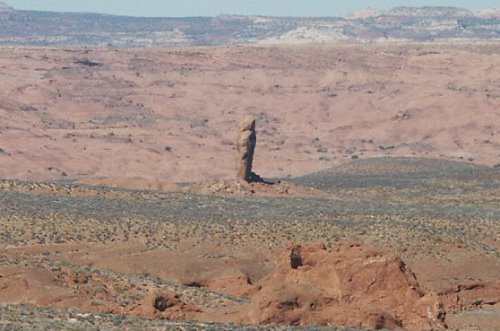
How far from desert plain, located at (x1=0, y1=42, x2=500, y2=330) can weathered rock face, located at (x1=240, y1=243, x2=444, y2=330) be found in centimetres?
4

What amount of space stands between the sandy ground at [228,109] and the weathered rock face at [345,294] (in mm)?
50586

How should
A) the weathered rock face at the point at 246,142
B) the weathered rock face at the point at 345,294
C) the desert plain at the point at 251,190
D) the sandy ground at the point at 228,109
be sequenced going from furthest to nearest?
the sandy ground at the point at 228,109, the weathered rock face at the point at 246,142, the desert plain at the point at 251,190, the weathered rock face at the point at 345,294

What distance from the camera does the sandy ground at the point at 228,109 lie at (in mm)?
88812

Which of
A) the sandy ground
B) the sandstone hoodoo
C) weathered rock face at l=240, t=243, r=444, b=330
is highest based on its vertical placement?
weathered rock face at l=240, t=243, r=444, b=330

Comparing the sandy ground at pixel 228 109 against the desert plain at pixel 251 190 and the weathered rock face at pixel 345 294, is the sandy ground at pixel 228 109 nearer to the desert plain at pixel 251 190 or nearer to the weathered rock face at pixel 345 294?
the desert plain at pixel 251 190

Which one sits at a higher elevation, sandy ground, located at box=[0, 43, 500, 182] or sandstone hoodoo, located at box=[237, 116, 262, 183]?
sandstone hoodoo, located at box=[237, 116, 262, 183]

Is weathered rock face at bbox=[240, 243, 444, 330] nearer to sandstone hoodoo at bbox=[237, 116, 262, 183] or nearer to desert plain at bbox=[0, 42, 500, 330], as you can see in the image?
desert plain at bbox=[0, 42, 500, 330]

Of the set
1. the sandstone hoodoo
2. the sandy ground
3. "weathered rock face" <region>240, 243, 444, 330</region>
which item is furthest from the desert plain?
the sandstone hoodoo

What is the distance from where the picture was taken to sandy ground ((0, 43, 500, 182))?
8881 cm

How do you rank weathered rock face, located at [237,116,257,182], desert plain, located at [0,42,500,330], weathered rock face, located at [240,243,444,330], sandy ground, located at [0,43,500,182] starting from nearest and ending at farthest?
1. weathered rock face, located at [240,243,444,330]
2. desert plain, located at [0,42,500,330]
3. weathered rock face, located at [237,116,257,182]
4. sandy ground, located at [0,43,500,182]

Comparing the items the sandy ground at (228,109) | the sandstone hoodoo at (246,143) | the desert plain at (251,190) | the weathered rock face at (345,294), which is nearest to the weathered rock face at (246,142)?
the sandstone hoodoo at (246,143)

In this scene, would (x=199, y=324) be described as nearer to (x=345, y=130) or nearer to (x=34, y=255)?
(x=34, y=255)

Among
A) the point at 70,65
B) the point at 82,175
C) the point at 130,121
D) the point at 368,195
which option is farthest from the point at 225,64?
the point at 368,195

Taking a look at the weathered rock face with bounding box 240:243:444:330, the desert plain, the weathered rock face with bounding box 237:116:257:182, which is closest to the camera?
the weathered rock face with bounding box 240:243:444:330
